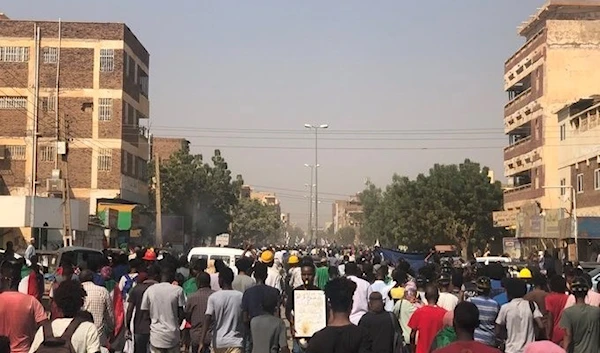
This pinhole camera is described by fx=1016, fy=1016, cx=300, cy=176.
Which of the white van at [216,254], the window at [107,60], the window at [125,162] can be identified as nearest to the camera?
the white van at [216,254]

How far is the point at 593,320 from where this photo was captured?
33.8 feet

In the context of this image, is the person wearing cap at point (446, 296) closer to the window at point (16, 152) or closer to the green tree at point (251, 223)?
the window at point (16, 152)

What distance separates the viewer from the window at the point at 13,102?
59.5 meters

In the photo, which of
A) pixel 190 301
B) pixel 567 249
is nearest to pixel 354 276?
pixel 190 301

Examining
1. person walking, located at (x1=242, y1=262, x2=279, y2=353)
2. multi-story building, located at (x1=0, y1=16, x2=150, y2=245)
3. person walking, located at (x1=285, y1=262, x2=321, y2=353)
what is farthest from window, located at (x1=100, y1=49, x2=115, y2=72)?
person walking, located at (x1=242, y1=262, x2=279, y2=353)

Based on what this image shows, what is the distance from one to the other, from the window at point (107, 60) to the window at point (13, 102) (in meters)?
5.01

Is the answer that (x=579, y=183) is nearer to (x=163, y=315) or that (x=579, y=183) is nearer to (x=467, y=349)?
(x=163, y=315)

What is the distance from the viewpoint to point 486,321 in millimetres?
10141

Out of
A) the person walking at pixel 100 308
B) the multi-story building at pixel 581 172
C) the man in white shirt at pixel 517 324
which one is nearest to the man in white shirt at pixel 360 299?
the man in white shirt at pixel 517 324

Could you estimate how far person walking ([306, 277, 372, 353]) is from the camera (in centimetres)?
649

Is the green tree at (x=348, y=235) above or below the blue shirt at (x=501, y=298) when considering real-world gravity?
above

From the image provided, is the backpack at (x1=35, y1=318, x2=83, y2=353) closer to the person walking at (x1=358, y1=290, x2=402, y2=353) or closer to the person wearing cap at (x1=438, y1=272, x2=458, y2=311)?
the person walking at (x1=358, y1=290, x2=402, y2=353)

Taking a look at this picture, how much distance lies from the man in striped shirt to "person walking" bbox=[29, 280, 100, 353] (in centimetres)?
425

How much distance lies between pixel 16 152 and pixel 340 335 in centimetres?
5571
